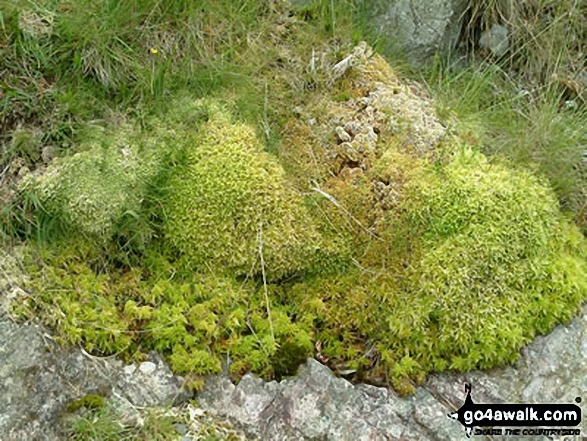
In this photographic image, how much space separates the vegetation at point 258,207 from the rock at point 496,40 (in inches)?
39.4

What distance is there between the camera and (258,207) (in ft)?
10.2

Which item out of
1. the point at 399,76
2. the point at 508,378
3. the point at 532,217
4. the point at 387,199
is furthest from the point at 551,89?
the point at 508,378

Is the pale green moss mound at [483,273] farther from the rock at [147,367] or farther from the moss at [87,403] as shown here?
the moss at [87,403]

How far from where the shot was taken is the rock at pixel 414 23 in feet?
13.4

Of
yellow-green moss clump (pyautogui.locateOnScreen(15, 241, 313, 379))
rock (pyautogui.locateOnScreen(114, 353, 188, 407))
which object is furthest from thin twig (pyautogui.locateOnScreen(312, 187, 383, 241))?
rock (pyautogui.locateOnScreen(114, 353, 188, 407))

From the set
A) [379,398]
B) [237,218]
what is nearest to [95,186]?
[237,218]

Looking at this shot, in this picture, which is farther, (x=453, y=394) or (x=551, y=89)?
(x=551, y=89)

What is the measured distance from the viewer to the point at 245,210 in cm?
310

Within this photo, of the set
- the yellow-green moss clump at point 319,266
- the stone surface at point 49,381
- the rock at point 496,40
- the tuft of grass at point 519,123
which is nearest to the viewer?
the stone surface at point 49,381

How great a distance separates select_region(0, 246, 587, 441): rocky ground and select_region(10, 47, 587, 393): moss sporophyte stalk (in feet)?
0.26

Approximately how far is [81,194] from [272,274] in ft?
3.18

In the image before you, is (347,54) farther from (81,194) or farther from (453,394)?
(453,394)

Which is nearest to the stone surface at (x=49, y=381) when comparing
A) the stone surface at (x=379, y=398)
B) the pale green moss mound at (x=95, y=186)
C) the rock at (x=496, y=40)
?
the stone surface at (x=379, y=398)

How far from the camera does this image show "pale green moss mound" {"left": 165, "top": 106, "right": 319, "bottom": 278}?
121 inches
